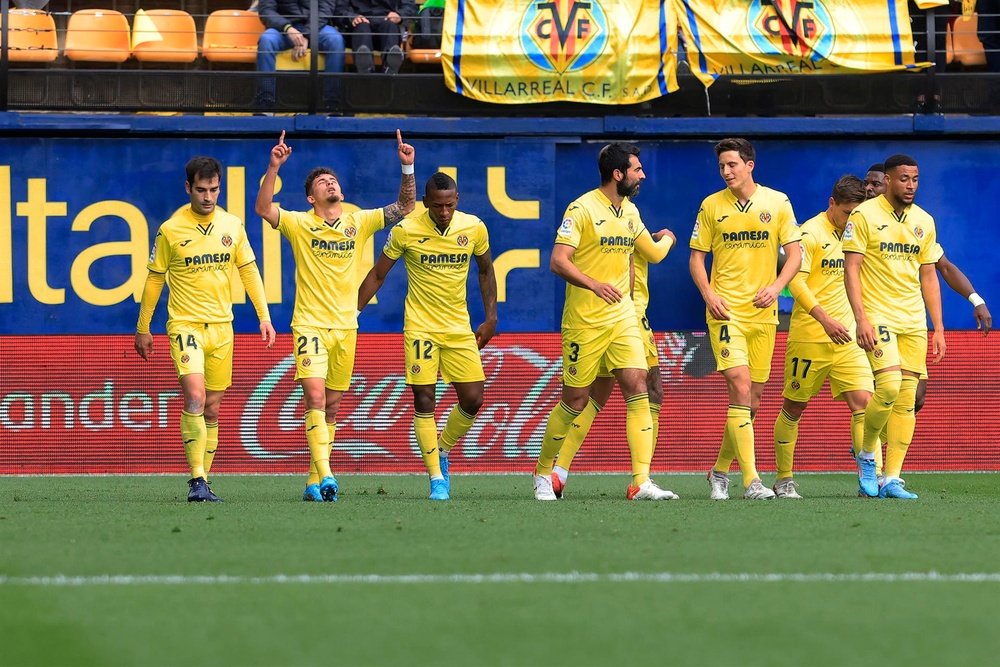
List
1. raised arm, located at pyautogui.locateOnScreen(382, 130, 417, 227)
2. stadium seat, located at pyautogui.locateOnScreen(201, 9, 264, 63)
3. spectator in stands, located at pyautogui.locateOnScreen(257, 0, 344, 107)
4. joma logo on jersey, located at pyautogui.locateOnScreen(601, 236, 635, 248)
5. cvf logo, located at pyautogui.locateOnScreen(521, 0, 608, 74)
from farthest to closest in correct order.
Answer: stadium seat, located at pyautogui.locateOnScreen(201, 9, 264, 63), spectator in stands, located at pyautogui.locateOnScreen(257, 0, 344, 107), cvf logo, located at pyautogui.locateOnScreen(521, 0, 608, 74), raised arm, located at pyautogui.locateOnScreen(382, 130, 417, 227), joma logo on jersey, located at pyautogui.locateOnScreen(601, 236, 635, 248)

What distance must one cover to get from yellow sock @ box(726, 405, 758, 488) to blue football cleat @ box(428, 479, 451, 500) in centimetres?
183

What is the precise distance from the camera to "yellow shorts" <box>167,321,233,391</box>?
10297 millimetres

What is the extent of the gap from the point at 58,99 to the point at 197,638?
1258 centimetres

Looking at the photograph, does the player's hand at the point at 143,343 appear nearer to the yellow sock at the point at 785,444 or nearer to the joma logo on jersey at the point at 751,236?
the joma logo on jersey at the point at 751,236

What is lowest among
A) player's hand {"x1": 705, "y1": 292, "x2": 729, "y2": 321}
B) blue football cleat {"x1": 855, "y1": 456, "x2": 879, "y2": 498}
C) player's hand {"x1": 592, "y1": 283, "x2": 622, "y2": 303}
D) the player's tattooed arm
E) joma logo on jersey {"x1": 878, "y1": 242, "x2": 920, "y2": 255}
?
blue football cleat {"x1": 855, "y1": 456, "x2": 879, "y2": 498}

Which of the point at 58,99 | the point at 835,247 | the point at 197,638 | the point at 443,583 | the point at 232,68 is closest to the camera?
the point at 197,638

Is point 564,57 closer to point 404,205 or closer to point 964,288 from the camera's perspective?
point 404,205

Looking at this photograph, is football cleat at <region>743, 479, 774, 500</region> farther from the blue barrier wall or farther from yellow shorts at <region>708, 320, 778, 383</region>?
the blue barrier wall

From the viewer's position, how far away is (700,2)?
1650cm

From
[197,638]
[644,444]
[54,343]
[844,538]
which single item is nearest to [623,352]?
[644,444]

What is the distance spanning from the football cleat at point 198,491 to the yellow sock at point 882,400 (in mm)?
4158

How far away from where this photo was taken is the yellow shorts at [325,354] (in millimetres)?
10367

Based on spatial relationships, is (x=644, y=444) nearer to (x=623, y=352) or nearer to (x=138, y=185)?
(x=623, y=352)

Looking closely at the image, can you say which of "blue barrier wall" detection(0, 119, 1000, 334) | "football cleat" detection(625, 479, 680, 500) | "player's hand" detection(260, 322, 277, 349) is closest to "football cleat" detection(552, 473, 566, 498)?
"football cleat" detection(625, 479, 680, 500)
